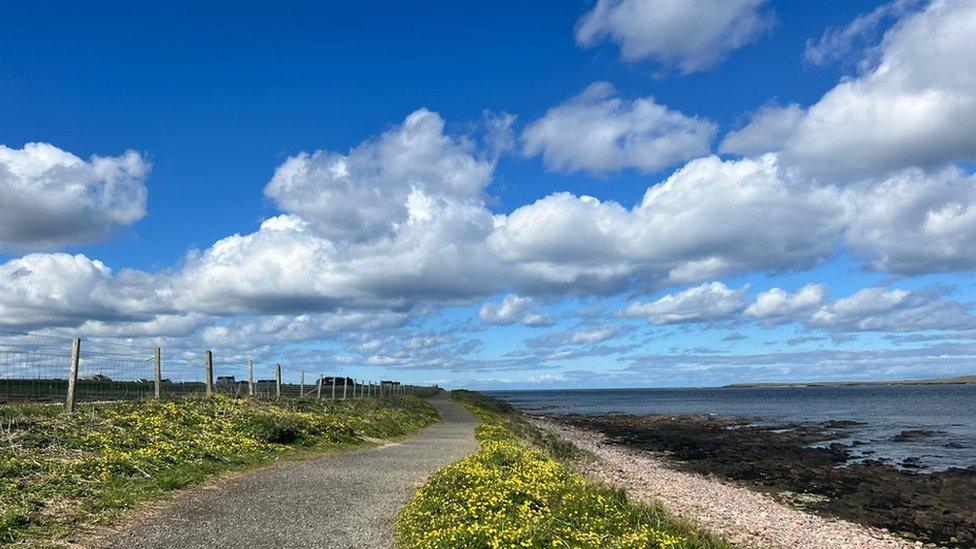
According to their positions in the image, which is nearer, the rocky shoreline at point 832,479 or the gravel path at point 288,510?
→ the gravel path at point 288,510

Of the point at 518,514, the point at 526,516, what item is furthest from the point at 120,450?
the point at 526,516

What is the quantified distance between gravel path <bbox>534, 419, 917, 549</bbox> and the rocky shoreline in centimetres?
114

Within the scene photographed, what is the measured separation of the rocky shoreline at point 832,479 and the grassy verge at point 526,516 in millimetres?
11379

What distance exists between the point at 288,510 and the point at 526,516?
439 centimetres

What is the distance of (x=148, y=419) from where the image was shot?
1789 centimetres

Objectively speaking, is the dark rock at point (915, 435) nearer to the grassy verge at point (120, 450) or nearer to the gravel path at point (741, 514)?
the gravel path at point (741, 514)

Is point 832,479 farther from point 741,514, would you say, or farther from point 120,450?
point 120,450

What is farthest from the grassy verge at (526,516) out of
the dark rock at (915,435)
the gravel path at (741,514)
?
the dark rock at (915,435)

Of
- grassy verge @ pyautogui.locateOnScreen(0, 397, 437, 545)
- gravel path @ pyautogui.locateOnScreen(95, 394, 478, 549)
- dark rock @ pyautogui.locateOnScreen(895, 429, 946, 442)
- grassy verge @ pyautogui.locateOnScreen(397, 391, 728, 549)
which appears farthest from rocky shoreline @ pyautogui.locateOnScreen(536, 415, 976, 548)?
grassy verge @ pyautogui.locateOnScreen(0, 397, 437, 545)

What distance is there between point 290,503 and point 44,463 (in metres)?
4.56

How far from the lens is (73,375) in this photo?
18266 mm

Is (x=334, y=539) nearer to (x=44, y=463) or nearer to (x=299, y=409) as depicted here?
(x=44, y=463)

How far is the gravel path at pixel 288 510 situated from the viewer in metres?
9.91

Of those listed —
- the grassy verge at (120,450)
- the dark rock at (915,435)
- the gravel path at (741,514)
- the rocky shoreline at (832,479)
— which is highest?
the grassy verge at (120,450)
